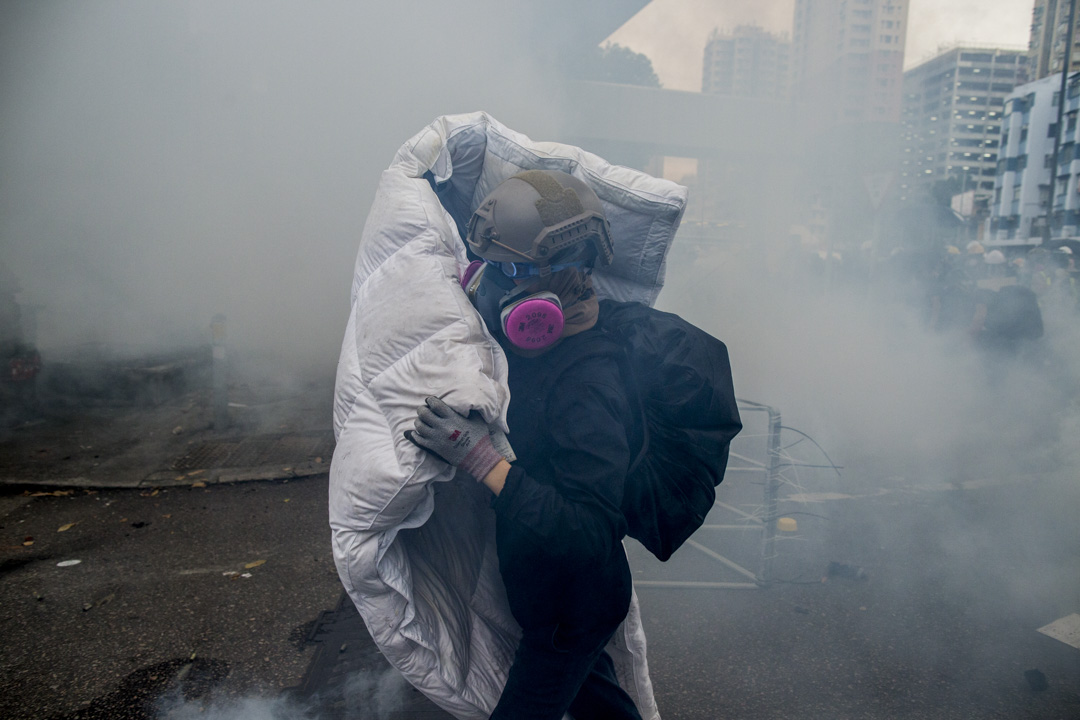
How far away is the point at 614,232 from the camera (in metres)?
1.79

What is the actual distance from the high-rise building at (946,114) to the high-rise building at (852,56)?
1.66 feet

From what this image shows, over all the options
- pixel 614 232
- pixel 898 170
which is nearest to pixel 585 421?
pixel 614 232

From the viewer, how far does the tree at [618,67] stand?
1268 centimetres

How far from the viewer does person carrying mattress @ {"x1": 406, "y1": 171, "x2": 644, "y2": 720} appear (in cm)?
131

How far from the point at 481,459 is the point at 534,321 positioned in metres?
0.32

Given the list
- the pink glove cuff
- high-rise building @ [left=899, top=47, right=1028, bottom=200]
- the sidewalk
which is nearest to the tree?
high-rise building @ [left=899, top=47, right=1028, bottom=200]

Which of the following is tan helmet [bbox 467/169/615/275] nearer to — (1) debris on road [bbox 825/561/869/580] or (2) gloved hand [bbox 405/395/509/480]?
(2) gloved hand [bbox 405/395/509/480]

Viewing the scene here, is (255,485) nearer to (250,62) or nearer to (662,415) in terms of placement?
(662,415)

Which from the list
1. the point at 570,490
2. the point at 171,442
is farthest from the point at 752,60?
the point at 570,490

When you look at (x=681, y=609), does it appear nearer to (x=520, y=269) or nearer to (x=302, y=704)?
(x=302, y=704)

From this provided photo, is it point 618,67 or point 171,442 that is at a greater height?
point 618,67

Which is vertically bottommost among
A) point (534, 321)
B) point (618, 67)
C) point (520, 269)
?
point (534, 321)

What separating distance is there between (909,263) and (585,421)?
315 inches

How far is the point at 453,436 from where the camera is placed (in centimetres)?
125
